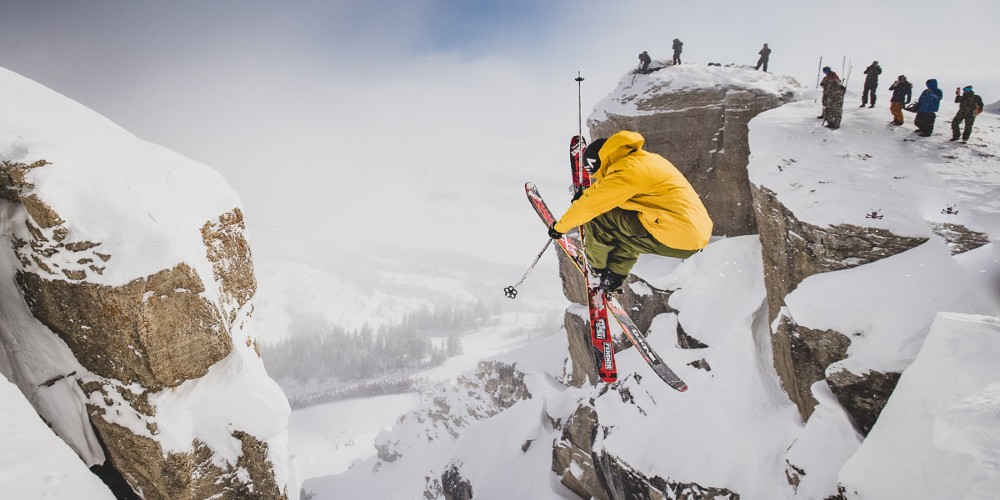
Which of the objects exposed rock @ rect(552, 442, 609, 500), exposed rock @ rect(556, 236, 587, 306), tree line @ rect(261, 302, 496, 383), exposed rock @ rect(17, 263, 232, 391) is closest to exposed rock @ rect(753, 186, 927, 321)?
exposed rock @ rect(556, 236, 587, 306)

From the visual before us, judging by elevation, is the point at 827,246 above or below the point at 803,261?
above

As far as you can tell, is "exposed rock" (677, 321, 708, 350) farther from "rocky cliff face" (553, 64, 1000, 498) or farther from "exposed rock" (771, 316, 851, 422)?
"exposed rock" (771, 316, 851, 422)

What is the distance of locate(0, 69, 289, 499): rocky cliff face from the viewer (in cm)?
527

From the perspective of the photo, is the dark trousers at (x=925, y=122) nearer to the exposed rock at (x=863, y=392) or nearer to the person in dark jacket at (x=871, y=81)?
the person in dark jacket at (x=871, y=81)

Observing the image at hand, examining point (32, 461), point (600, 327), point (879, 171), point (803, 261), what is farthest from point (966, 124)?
point (32, 461)

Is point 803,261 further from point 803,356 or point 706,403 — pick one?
point 706,403

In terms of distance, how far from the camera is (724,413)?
11961mm

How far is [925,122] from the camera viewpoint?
11078 millimetres

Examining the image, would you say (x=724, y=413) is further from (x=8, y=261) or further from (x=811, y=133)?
(x=8, y=261)

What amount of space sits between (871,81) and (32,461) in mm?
21290

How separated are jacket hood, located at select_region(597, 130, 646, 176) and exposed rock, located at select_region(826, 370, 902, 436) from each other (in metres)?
7.90

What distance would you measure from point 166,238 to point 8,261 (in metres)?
1.99

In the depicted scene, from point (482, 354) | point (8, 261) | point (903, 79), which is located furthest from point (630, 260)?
point (482, 354)

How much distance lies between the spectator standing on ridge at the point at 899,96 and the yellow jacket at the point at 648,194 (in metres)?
12.1
